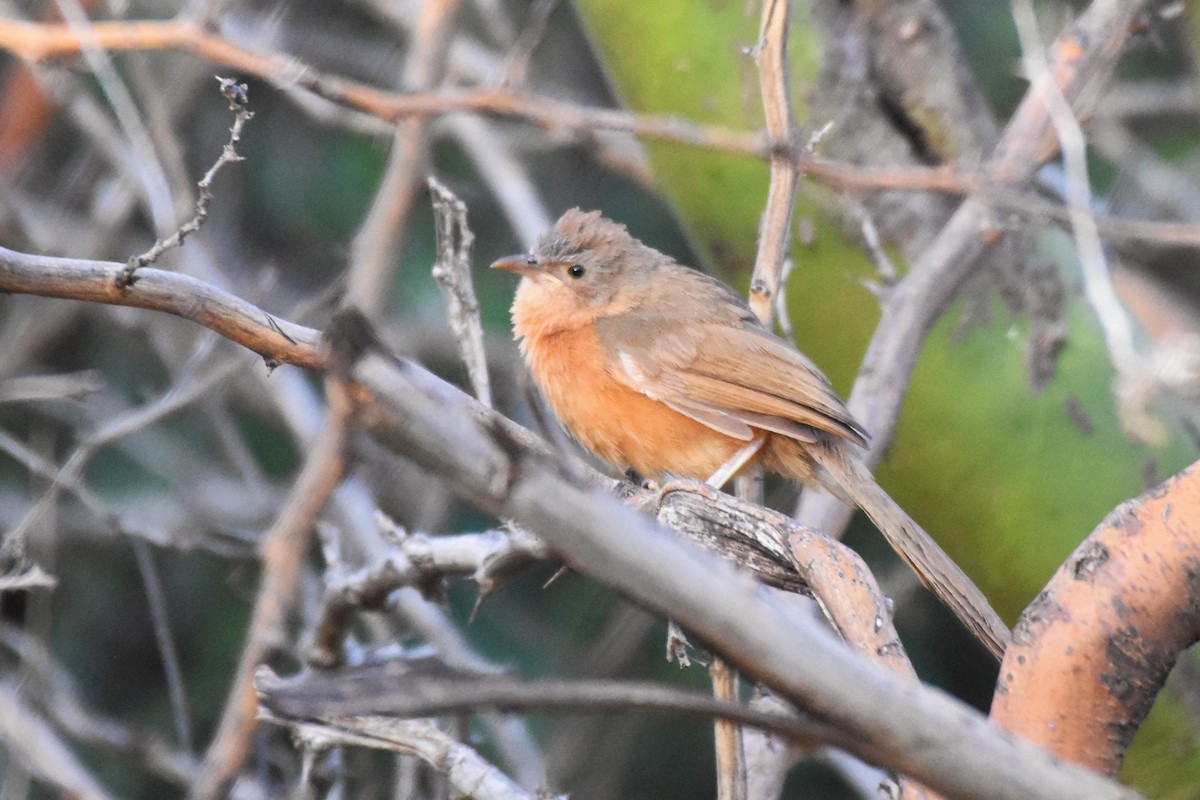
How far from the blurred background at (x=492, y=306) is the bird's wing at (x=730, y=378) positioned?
50cm

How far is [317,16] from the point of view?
7.60 metres

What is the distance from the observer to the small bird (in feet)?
14.3

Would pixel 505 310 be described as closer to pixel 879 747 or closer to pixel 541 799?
pixel 541 799

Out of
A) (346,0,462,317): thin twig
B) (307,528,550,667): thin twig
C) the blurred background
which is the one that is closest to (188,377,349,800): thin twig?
(307,528,550,667): thin twig

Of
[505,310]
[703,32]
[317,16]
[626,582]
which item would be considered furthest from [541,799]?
[317,16]

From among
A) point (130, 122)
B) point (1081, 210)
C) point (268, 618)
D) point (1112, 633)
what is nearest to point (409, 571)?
point (268, 618)

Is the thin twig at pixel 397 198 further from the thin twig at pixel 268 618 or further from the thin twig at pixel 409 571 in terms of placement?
the thin twig at pixel 409 571

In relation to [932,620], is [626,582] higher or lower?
lower

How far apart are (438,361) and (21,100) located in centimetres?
249

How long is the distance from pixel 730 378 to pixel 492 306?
262cm

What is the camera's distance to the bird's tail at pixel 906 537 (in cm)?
330

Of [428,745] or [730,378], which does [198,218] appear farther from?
[730,378]

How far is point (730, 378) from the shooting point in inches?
178

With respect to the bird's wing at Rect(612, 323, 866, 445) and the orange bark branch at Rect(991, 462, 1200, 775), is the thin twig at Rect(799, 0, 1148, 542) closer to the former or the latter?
the bird's wing at Rect(612, 323, 866, 445)
